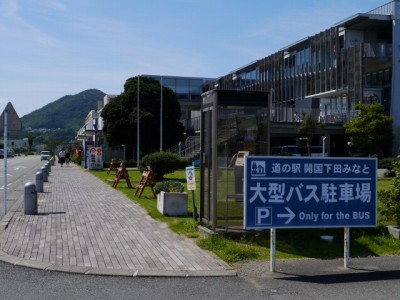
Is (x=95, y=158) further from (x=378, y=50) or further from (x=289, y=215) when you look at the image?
(x=289, y=215)

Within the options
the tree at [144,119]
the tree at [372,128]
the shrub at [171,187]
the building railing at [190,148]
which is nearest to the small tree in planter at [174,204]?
the shrub at [171,187]

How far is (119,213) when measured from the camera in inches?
527

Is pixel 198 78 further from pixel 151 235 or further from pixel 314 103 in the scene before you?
pixel 151 235

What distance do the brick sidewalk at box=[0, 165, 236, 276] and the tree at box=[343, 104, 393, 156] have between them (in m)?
30.0

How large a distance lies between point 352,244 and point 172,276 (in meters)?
3.75

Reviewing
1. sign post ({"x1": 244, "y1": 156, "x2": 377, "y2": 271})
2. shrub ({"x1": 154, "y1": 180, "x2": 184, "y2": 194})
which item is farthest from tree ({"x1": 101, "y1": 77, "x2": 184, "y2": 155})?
sign post ({"x1": 244, "y1": 156, "x2": 377, "y2": 271})

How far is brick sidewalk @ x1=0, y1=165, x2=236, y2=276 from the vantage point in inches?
297

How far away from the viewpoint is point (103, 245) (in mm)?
9070

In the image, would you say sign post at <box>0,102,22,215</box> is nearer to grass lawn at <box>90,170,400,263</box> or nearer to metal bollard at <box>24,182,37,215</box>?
metal bollard at <box>24,182,37,215</box>

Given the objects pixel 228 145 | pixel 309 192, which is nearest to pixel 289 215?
pixel 309 192

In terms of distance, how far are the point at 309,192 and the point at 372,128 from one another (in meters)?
34.1

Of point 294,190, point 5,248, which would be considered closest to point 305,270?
point 294,190

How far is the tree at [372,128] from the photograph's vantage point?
130ft

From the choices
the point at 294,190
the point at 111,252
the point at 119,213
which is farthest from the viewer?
the point at 119,213
